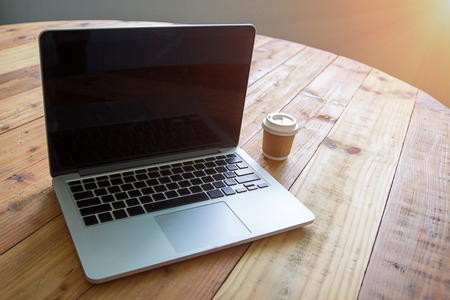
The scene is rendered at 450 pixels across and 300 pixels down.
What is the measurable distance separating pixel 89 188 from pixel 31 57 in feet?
2.58

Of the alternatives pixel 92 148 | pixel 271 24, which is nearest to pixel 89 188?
pixel 92 148

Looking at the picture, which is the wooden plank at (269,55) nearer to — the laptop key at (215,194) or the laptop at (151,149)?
the laptop at (151,149)

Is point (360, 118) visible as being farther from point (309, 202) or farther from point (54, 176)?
point (54, 176)

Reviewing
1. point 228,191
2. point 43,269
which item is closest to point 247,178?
point 228,191

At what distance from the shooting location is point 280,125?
867mm

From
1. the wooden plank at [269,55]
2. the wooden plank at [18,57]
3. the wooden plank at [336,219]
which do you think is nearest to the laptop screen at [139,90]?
the wooden plank at [336,219]

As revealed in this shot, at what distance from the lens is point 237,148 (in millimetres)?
906

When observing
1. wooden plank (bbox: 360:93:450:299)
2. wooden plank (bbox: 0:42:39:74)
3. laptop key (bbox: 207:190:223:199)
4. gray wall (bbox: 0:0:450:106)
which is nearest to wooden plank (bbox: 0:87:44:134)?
wooden plank (bbox: 0:42:39:74)

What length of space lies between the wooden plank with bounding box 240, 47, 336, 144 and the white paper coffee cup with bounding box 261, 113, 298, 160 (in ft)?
0.31

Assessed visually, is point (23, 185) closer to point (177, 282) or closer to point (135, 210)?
point (135, 210)

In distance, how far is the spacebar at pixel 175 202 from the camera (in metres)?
0.68

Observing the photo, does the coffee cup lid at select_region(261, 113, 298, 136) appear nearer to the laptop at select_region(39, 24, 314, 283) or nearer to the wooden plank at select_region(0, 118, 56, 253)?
the laptop at select_region(39, 24, 314, 283)

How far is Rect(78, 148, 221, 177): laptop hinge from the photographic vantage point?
74cm

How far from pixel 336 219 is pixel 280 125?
0.78 ft
